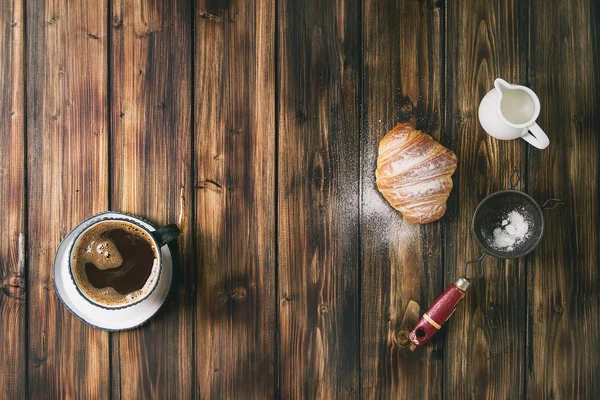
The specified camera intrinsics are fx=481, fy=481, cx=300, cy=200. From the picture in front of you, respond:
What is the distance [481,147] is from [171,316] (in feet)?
2.37

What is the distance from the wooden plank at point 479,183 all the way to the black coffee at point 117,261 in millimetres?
594

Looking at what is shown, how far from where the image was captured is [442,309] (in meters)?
0.92

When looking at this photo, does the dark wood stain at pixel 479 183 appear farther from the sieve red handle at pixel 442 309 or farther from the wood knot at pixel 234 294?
the wood knot at pixel 234 294

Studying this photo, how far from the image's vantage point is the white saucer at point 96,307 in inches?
35.6

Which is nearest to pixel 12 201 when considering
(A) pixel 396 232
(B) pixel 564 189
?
(A) pixel 396 232

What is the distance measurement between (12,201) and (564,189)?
1132 millimetres

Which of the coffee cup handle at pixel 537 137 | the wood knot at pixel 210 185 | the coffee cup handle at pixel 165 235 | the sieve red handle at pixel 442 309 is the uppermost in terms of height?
the coffee cup handle at pixel 537 137

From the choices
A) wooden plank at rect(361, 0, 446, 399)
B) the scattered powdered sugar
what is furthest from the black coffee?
the scattered powdered sugar

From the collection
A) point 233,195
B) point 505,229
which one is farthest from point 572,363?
point 233,195

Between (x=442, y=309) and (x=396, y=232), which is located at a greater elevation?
(x=396, y=232)

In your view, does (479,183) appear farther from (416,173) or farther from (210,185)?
(210,185)

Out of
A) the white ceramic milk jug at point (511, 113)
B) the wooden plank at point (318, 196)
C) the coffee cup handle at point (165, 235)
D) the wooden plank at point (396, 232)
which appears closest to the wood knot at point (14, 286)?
the coffee cup handle at point (165, 235)

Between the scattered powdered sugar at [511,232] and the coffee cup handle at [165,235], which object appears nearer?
the coffee cup handle at [165,235]

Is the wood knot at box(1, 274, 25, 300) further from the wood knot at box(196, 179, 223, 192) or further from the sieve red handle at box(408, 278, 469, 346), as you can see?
the sieve red handle at box(408, 278, 469, 346)
